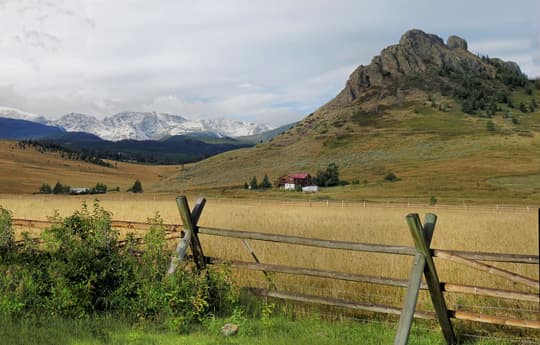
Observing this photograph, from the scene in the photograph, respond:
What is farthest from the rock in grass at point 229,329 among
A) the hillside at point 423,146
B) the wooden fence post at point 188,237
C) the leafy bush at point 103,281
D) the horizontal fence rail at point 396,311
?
the hillside at point 423,146

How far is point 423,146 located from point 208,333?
138212 mm

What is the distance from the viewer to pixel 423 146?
137875 mm

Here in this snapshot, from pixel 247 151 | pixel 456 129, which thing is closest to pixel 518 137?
pixel 456 129

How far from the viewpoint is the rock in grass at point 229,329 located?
6.98 meters

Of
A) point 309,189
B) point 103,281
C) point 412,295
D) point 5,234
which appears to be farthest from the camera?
point 309,189

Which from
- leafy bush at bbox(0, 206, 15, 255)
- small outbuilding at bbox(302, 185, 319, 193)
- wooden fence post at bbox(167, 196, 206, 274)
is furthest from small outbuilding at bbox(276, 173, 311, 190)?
wooden fence post at bbox(167, 196, 206, 274)

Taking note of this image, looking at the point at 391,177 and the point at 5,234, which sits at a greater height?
the point at 5,234

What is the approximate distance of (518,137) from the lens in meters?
133

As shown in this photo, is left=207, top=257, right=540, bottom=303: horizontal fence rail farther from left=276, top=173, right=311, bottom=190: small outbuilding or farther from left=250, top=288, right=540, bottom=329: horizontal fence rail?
left=276, top=173, right=311, bottom=190: small outbuilding

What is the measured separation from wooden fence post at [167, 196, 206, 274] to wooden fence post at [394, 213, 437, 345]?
3600mm

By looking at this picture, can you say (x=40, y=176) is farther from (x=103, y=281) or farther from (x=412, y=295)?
(x=412, y=295)

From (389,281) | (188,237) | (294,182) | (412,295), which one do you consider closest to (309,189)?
(294,182)

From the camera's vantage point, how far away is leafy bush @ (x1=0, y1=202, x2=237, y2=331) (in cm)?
749

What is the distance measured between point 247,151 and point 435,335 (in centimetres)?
16316
